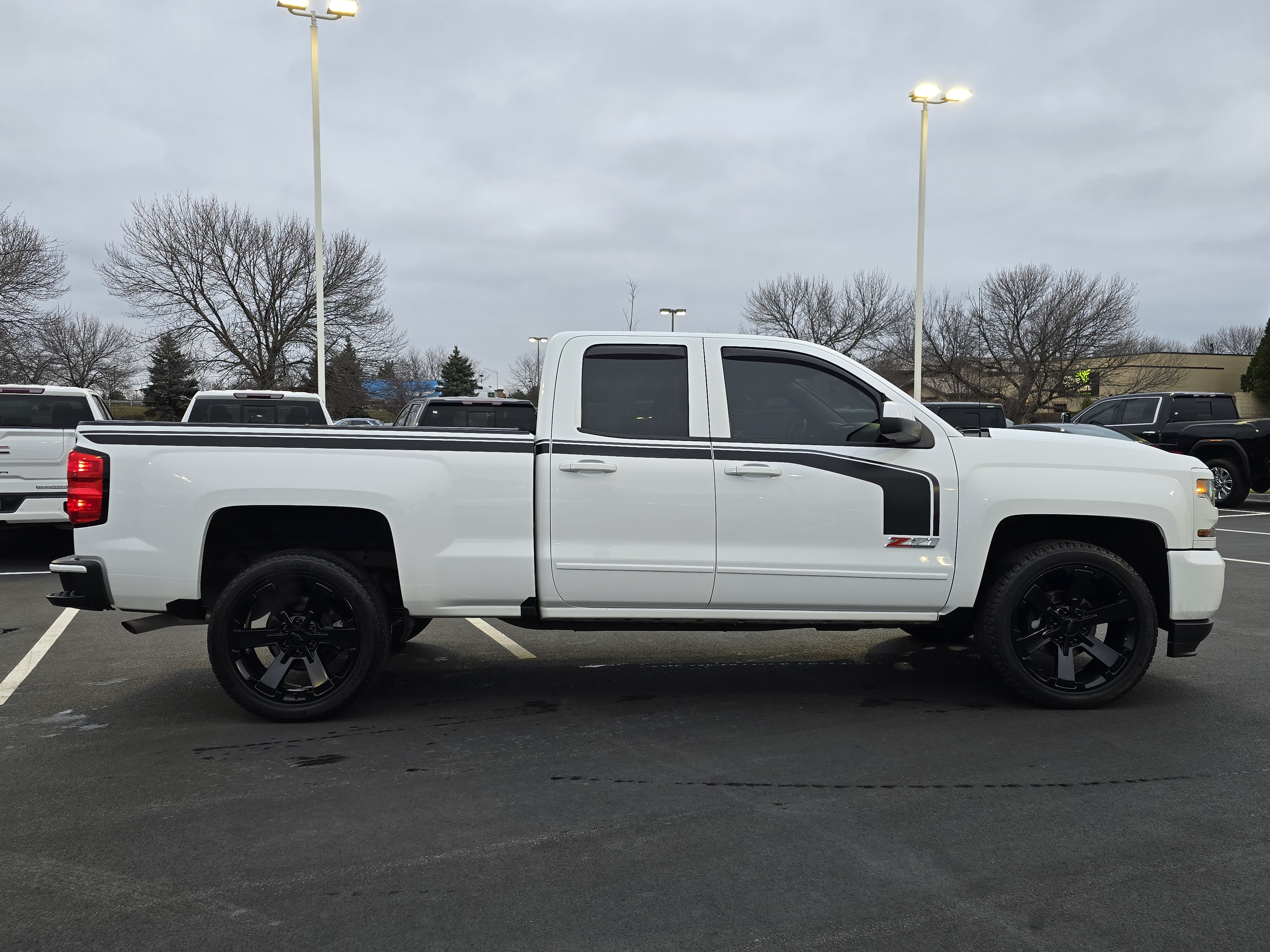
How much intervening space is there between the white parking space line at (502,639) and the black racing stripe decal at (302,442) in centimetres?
196

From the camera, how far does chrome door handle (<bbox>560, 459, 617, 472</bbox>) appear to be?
16.1ft

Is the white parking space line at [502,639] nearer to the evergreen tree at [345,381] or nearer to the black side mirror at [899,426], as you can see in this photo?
the black side mirror at [899,426]

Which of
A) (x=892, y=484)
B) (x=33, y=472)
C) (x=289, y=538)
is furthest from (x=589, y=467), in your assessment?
(x=33, y=472)

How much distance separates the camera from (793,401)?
5.20m

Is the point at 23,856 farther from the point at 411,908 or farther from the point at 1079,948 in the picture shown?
the point at 1079,948

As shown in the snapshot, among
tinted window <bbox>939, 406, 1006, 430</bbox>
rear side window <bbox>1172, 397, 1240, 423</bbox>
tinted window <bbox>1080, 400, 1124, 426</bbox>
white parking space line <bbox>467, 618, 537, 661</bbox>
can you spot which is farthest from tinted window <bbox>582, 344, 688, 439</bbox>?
tinted window <bbox>1080, 400, 1124, 426</bbox>

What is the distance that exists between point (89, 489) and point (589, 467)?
2.49 meters

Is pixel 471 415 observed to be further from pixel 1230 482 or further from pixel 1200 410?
pixel 1200 410

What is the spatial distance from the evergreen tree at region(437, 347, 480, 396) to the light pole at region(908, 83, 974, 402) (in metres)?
53.7

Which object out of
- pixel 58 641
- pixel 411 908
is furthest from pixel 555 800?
pixel 58 641

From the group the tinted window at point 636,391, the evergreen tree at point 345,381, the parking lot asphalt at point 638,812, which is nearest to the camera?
the parking lot asphalt at point 638,812

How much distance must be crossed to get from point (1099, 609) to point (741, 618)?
1919 mm

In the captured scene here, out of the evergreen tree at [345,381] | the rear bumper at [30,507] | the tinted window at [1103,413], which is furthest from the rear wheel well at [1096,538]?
the evergreen tree at [345,381]

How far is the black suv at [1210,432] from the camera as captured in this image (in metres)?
16.6
